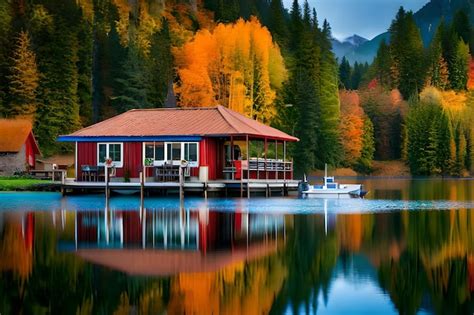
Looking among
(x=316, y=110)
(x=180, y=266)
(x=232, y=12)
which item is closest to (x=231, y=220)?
(x=180, y=266)

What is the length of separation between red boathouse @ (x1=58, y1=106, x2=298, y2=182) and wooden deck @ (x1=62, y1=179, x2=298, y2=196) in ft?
1.96

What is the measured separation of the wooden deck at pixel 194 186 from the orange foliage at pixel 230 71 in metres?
19.9

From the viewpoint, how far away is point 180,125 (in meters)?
44.9

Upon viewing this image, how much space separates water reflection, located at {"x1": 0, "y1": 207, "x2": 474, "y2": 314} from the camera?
11898mm

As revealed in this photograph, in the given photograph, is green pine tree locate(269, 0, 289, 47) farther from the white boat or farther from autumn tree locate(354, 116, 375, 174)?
the white boat

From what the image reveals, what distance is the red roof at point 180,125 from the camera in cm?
4300

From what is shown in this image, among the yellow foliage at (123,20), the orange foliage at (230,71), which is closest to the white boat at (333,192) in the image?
the orange foliage at (230,71)

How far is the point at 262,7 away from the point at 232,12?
29650 millimetres

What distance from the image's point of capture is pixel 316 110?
7519cm

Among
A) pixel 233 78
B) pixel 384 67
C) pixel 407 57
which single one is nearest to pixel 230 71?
pixel 233 78

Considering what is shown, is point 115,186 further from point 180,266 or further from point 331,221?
point 180,266

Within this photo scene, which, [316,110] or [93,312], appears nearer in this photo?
[93,312]

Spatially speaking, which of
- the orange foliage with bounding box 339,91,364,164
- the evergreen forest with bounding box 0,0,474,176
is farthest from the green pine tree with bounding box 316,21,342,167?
the orange foliage with bounding box 339,91,364,164

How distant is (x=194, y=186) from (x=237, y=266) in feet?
86.4
